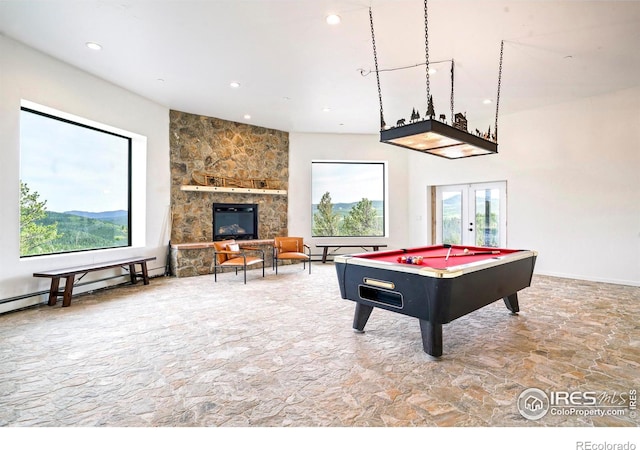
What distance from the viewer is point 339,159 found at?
830 centimetres

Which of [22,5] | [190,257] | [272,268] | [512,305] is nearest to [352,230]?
[272,268]

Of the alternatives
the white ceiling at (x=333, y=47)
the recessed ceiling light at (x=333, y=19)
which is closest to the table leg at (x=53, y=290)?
the white ceiling at (x=333, y=47)

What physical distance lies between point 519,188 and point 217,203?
6.27m

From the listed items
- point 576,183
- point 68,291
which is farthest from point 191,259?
point 576,183

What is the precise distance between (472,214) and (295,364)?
629 centimetres

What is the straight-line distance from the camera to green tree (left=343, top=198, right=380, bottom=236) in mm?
8672

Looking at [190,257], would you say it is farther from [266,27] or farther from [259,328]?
[266,27]

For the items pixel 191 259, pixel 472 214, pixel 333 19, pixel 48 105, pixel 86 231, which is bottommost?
pixel 191 259

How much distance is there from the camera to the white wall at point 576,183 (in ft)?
17.7

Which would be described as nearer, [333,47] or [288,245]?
[333,47]

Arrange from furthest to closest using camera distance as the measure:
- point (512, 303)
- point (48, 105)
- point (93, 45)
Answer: point (48, 105), point (93, 45), point (512, 303)

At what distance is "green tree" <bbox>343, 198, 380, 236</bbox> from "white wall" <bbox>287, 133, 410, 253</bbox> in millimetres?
417

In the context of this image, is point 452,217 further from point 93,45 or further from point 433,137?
point 93,45

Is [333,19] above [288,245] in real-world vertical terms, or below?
above
